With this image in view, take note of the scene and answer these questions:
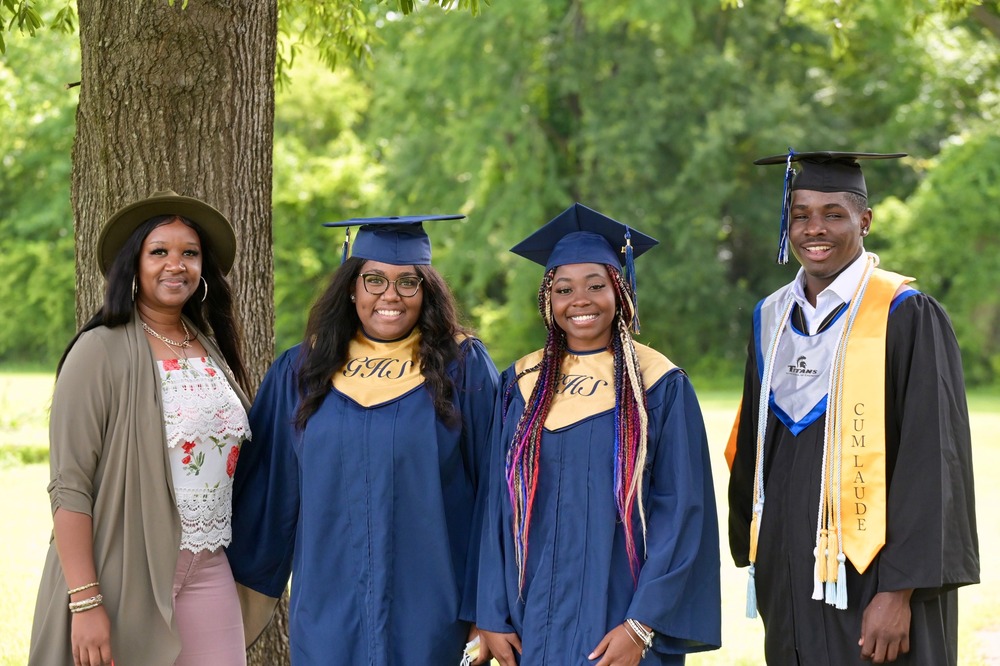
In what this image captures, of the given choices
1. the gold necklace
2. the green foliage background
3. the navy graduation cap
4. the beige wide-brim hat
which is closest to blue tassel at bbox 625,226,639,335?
the navy graduation cap

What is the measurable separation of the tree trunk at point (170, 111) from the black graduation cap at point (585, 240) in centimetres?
139

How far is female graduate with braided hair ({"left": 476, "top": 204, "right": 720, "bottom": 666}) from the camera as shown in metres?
3.18

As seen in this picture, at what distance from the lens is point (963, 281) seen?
24.2 metres

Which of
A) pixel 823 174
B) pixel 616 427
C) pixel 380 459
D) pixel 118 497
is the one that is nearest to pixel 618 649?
pixel 616 427

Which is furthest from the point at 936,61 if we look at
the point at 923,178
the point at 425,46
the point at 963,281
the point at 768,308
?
the point at 768,308

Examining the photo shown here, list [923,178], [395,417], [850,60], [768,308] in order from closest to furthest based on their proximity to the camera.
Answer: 1. [395,417]
2. [768,308]
3. [923,178]
4. [850,60]

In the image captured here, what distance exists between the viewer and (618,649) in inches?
123

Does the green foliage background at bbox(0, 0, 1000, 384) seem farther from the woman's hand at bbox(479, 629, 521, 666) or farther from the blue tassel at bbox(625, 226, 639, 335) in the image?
the woman's hand at bbox(479, 629, 521, 666)

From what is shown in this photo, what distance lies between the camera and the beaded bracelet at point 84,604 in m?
3.15

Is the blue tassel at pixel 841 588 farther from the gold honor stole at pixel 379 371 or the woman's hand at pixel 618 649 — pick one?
the gold honor stole at pixel 379 371

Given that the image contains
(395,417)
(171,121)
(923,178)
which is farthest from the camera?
(923,178)

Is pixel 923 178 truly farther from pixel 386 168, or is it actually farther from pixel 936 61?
pixel 386 168

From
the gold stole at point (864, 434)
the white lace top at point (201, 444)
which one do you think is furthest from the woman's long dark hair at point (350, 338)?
the gold stole at point (864, 434)

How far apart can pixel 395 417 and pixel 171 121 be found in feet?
5.03
